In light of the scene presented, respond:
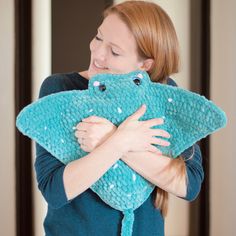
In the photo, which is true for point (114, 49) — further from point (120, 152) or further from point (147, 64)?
point (120, 152)

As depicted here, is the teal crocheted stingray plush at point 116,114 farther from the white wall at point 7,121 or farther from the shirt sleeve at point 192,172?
the white wall at point 7,121

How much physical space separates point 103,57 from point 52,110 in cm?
16

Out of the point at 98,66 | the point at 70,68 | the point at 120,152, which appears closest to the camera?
the point at 120,152

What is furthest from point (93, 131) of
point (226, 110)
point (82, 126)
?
point (226, 110)

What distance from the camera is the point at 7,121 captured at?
1.45m

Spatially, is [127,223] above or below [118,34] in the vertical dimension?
below

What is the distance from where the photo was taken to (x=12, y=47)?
1416 mm

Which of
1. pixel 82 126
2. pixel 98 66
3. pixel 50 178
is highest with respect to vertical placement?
pixel 98 66

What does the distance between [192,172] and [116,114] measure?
222 millimetres

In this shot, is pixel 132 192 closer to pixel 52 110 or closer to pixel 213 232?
pixel 52 110

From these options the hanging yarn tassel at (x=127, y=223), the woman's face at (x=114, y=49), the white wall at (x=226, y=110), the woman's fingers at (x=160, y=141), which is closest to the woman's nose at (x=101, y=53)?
the woman's face at (x=114, y=49)

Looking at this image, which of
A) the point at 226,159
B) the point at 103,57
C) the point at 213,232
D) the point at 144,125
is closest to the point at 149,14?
the point at 103,57

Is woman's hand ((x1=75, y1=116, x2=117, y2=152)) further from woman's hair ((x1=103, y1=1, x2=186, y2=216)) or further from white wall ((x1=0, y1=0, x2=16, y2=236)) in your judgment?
white wall ((x1=0, y1=0, x2=16, y2=236))

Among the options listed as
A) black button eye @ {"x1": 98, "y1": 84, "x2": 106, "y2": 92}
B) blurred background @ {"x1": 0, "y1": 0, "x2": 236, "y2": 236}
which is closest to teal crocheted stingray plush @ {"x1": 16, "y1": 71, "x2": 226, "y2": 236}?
black button eye @ {"x1": 98, "y1": 84, "x2": 106, "y2": 92}
